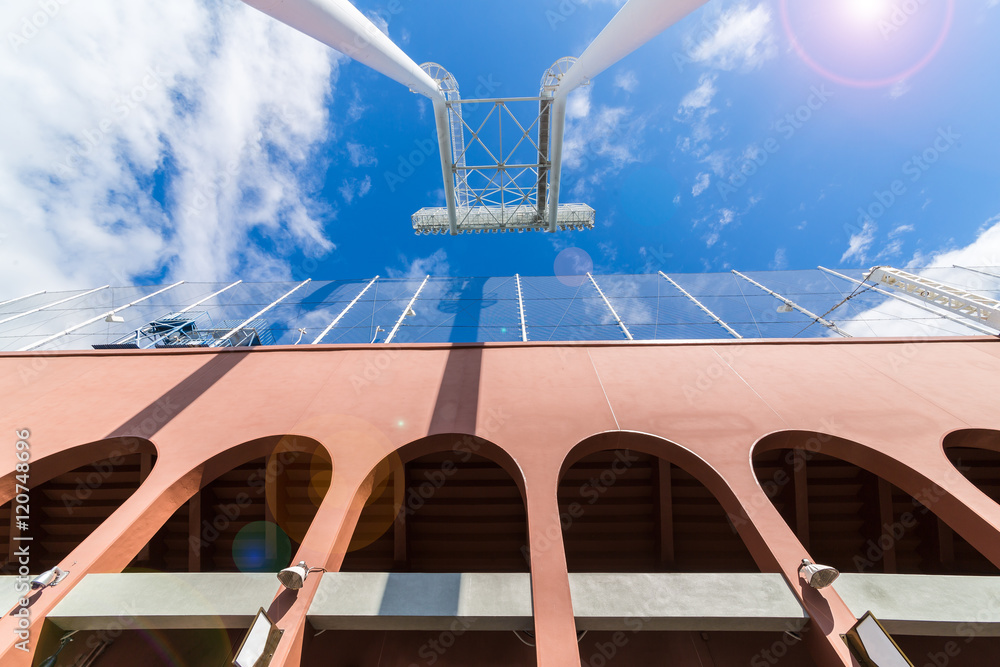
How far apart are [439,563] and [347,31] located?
1032cm

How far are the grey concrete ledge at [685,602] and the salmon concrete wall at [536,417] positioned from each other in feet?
0.71

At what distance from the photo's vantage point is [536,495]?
18.1 feet

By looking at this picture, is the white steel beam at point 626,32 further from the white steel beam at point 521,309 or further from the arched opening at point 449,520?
the arched opening at point 449,520

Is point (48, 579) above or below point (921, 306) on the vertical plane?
below

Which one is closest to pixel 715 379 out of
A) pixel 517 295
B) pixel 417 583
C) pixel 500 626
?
pixel 500 626

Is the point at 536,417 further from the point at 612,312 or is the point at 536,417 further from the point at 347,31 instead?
the point at 612,312

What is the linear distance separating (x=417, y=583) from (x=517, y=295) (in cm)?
1278

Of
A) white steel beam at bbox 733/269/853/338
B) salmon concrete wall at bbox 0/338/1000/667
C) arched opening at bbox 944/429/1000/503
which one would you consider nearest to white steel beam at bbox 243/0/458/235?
salmon concrete wall at bbox 0/338/1000/667

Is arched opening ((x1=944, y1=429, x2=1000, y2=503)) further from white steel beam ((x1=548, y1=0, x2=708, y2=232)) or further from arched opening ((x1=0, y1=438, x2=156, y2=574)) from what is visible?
arched opening ((x1=0, y1=438, x2=156, y2=574))

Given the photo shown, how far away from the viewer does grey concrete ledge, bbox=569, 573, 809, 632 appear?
4.35m

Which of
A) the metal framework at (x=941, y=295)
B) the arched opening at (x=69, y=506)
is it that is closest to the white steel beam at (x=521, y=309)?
the arched opening at (x=69, y=506)

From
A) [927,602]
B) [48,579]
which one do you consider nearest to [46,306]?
[48,579]

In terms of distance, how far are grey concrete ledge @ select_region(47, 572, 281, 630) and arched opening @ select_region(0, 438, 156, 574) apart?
3342mm

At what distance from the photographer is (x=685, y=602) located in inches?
179
